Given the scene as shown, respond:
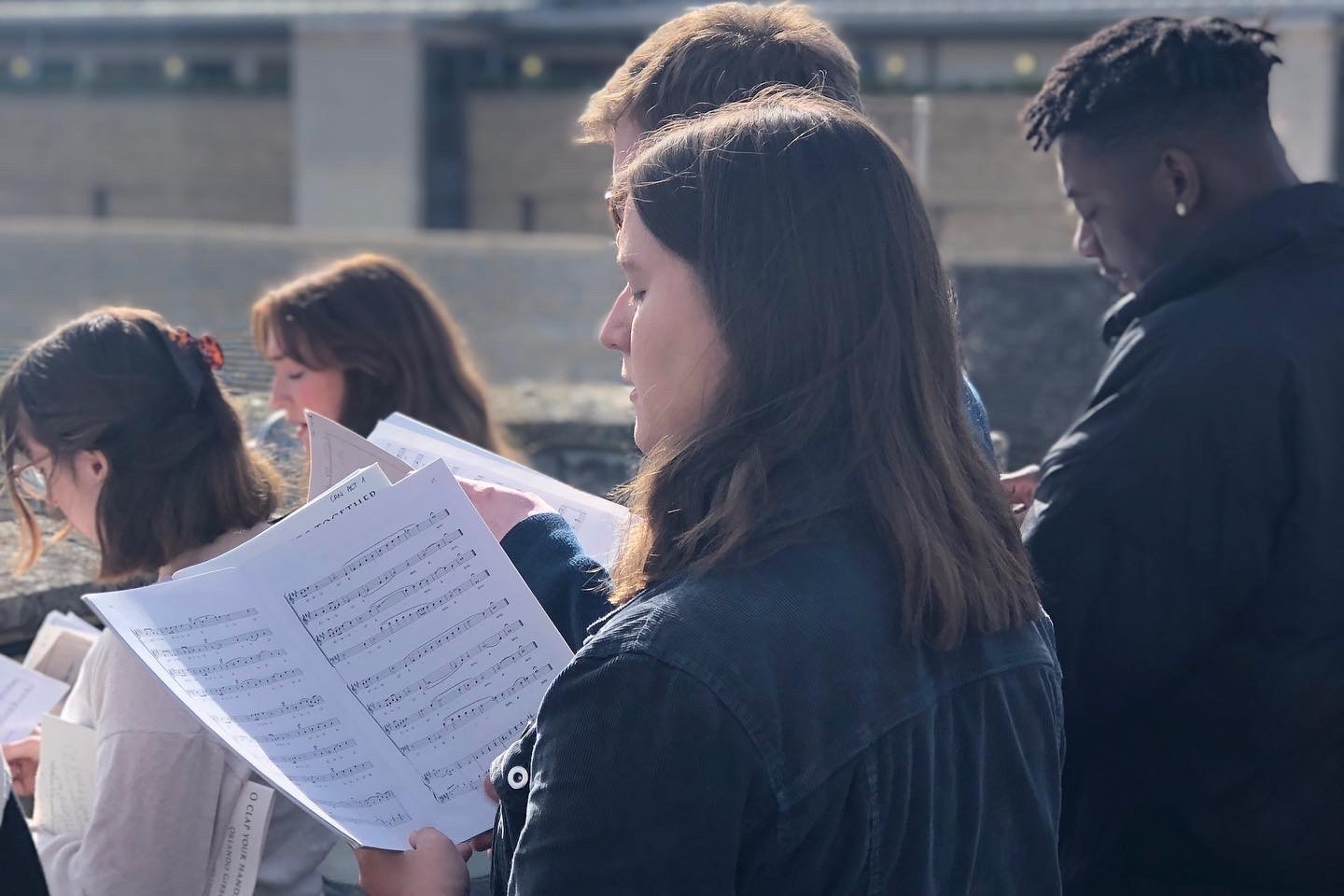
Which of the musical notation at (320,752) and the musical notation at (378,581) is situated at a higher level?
the musical notation at (378,581)

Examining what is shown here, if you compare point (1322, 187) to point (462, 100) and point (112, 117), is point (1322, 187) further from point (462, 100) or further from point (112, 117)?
point (112, 117)

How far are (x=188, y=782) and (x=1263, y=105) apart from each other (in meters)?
1.98

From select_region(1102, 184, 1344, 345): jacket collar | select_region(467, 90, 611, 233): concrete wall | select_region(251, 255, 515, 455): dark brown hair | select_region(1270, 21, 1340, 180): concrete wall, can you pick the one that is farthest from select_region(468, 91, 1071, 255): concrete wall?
select_region(1102, 184, 1344, 345): jacket collar

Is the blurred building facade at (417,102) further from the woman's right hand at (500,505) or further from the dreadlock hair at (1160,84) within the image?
the woman's right hand at (500,505)

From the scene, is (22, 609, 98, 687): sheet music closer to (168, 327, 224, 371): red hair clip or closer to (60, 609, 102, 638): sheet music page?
(60, 609, 102, 638): sheet music page

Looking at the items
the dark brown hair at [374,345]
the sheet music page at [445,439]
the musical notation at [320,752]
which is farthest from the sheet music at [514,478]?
the dark brown hair at [374,345]

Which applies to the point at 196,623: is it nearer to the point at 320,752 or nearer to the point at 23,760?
the point at 320,752

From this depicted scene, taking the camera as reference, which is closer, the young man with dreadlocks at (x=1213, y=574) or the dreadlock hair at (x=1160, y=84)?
the young man with dreadlocks at (x=1213, y=574)

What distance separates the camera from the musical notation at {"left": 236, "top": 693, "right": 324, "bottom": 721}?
1.51 metres

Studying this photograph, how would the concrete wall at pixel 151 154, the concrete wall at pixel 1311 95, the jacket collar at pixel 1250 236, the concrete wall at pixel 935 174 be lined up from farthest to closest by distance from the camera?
the concrete wall at pixel 151 154
the concrete wall at pixel 935 174
the concrete wall at pixel 1311 95
the jacket collar at pixel 1250 236

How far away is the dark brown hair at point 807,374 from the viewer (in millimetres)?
1271

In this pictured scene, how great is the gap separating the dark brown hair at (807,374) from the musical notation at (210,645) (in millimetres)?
449

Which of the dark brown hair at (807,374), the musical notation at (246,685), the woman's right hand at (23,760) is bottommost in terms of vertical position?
the woman's right hand at (23,760)

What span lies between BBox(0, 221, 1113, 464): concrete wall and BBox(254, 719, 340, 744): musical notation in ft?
17.1
